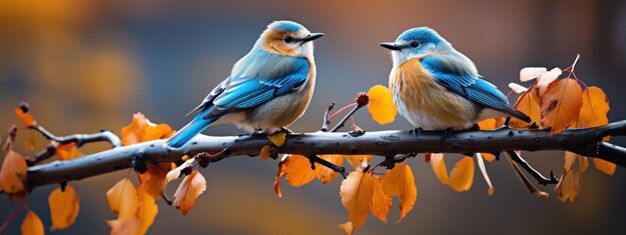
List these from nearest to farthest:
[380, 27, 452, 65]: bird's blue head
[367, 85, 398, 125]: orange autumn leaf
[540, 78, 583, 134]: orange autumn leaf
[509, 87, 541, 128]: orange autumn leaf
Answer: [540, 78, 583, 134]: orange autumn leaf, [509, 87, 541, 128]: orange autumn leaf, [367, 85, 398, 125]: orange autumn leaf, [380, 27, 452, 65]: bird's blue head

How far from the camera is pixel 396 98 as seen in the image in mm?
871

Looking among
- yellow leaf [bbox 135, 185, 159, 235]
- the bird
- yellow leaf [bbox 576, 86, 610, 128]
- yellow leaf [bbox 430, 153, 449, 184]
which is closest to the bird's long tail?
the bird

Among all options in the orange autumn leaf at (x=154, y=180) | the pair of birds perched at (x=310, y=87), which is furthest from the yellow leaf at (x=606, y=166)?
the orange autumn leaf at (x=154, y=180)

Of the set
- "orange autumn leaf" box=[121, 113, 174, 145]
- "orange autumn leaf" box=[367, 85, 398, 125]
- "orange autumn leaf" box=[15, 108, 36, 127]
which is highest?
"orange autumn leaf" box=[15, 108, 36, 127]

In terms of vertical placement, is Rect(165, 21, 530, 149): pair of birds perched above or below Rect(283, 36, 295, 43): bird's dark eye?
below

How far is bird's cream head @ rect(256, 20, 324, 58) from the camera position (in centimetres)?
88

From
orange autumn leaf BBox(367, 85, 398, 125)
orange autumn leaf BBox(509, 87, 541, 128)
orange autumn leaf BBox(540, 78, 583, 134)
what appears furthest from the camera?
orange autumn leaf BBox(367, 85, 398, 125)

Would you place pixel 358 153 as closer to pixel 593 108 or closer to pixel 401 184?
pixel 401 184

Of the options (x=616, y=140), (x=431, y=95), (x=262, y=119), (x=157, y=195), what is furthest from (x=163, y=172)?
(x=616, y=140)

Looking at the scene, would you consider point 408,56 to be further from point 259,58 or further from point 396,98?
point 259,58

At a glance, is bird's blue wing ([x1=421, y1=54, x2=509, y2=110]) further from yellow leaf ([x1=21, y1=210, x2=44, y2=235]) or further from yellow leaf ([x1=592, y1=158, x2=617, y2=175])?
yellow leaf ([x1=21, y1=210, x2=44, y2=235])

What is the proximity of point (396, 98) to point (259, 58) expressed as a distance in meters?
0.22

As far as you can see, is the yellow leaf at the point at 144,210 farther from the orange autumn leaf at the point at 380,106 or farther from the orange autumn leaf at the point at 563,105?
the orange autumn leaf at the point at 563,105

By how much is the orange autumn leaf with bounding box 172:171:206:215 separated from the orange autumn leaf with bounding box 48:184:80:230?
24 cm
